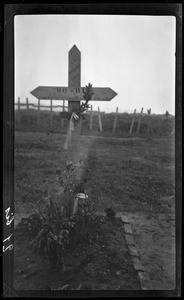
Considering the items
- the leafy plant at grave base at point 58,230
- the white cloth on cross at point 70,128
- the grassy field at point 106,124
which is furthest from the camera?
the white cloth on cross at point 70,128

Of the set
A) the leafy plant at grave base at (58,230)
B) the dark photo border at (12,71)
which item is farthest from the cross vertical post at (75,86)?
the leafy plant at grave base at (58,230)

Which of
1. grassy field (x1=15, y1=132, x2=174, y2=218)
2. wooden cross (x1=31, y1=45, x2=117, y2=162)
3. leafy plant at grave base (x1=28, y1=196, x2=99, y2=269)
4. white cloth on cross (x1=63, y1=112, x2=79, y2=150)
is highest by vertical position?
wooden cross (x1=31, y1=45, x2=117, y2=162)

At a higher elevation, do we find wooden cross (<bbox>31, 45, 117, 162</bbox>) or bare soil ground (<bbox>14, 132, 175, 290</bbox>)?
wooden cross (<bbox>31, 45, 117, 162</bbox>)

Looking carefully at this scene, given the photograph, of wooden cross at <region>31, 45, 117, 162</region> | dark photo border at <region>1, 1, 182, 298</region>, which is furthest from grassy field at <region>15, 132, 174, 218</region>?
wooden cross at <region>31, 45, 117, 162</region>

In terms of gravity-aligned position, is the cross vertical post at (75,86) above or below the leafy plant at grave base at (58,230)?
above

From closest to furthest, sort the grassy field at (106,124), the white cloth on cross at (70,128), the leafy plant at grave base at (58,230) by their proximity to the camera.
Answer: the leafy plant at grave base at (58,230) < the grassy field at (106,124) < the white cloth on cross at (70,128)

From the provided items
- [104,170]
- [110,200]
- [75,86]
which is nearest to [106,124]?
[104,170]

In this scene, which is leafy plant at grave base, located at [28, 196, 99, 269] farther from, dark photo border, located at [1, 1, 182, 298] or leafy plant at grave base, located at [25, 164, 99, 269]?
dark photo border, located at [1, 1, 182, 298]

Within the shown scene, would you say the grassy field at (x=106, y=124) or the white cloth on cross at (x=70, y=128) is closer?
the grassy field at (x=106, y=124)

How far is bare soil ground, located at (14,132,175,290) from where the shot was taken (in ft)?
8.13

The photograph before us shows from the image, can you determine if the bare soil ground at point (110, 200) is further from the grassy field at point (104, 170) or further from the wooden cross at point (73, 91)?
the wooden cross at point (73, 91)

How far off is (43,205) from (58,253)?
0.49 metres

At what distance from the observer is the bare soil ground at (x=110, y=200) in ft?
8.13

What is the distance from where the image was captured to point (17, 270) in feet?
8.24
